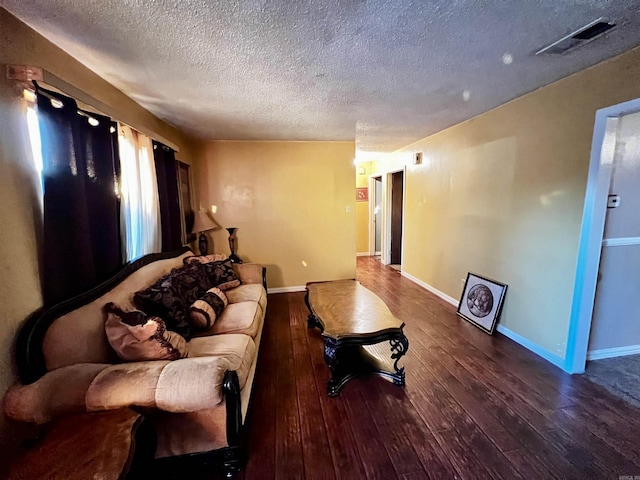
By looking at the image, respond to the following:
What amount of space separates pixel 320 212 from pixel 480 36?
306 cm

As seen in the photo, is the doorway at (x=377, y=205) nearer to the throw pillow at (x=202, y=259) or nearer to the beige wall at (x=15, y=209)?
the throw pillow at (x=202, y=259)

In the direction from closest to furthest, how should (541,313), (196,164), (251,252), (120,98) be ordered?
(120,98), (541,313), (196,164), (251,252)

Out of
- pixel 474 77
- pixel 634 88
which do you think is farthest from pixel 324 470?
pixel 634 88

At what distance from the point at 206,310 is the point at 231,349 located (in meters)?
0.52

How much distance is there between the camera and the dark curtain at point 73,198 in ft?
4.77

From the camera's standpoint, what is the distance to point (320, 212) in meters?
4.39

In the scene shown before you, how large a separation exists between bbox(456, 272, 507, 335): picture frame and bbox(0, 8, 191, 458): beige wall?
11.7 feet

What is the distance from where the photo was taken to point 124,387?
127cm

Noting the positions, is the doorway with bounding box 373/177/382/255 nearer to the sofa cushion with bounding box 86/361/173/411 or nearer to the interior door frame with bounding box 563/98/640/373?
the interior door frame with bounding box 563/98/640/373

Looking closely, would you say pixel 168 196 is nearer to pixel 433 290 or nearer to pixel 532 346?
pixel 433 290

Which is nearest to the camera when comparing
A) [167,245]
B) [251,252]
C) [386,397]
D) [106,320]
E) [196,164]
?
[106,320]

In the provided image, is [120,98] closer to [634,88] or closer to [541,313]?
[634,88]

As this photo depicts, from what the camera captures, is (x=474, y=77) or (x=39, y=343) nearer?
(x=39, y=343)

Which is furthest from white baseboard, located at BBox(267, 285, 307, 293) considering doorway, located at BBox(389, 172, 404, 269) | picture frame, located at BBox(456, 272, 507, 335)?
doorway, located at BBox(389, 172, 404, 269)
